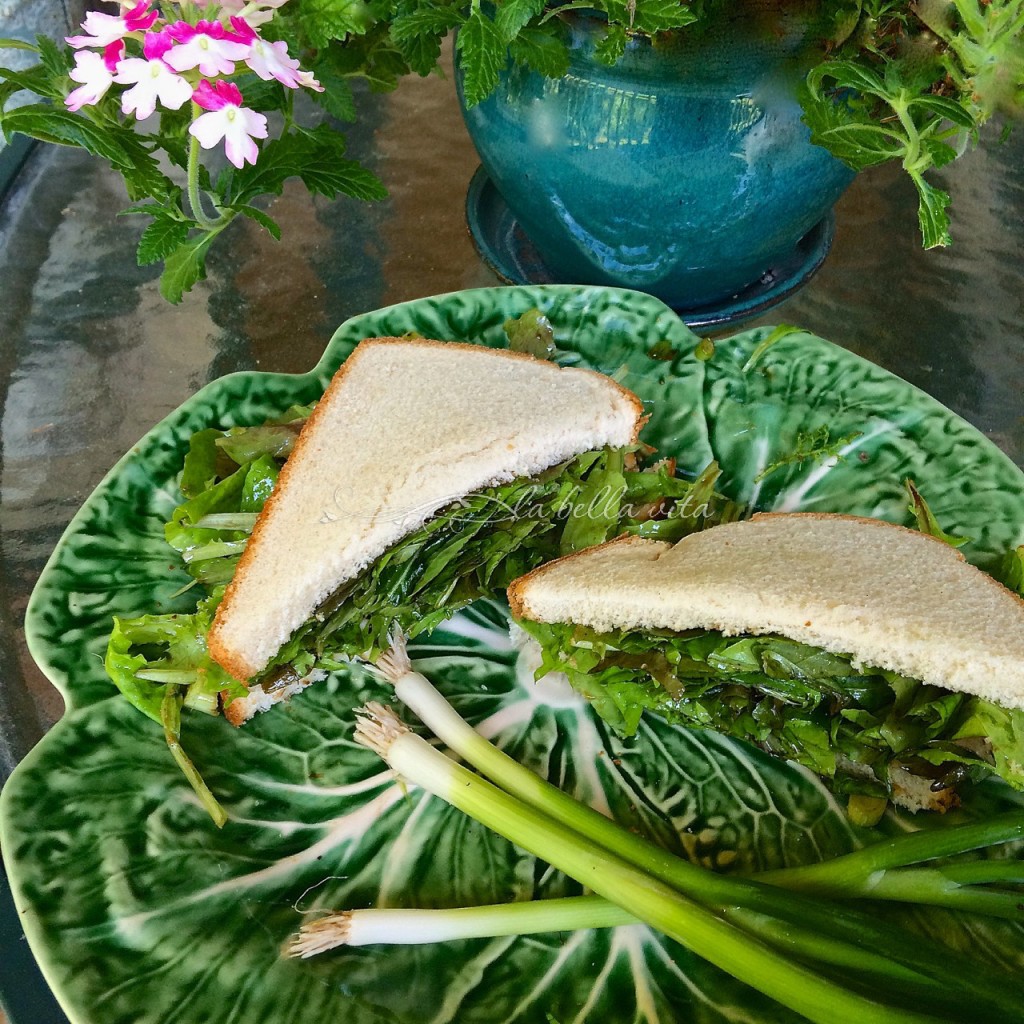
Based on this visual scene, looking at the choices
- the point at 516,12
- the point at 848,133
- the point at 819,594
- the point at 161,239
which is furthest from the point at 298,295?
the point at 819,594

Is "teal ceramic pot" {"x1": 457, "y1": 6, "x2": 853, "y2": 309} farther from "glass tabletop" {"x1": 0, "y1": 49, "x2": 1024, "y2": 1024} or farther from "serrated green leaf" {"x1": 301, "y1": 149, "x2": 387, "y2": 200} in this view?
"glass tabletop" {"x1": 0, "y1": 49, "x2": 1024, "y2": 1024}

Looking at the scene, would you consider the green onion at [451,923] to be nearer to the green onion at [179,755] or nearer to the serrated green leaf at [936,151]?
the green onion at [179,755]

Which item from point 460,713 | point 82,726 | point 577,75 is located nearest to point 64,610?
point 82,726

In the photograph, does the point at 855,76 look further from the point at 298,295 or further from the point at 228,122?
the point at 298,295

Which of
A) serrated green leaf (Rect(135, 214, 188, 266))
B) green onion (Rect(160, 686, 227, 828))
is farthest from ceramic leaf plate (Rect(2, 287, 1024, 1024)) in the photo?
serrated green leaf (Rect(135, 214, 188, 266))

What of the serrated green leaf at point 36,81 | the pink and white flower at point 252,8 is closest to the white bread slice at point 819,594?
the pink and white flower at point 252,8

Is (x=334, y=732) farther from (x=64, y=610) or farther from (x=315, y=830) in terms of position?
(x=64, y=610)

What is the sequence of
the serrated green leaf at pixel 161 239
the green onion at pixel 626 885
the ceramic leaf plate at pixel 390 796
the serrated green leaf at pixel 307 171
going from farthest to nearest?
the serrated green leaf at pixel 307 171
the serrated green leaf at pixel 161 239
the ceramic leaf plate at pixel 390 796
the green onion at pixel 626 885
